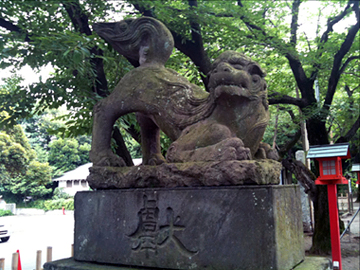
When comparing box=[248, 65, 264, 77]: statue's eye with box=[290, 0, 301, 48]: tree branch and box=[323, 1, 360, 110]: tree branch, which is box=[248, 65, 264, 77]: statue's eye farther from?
box=[290, 0, 301, 48]: tree branch

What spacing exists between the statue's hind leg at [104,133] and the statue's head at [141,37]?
0.54m

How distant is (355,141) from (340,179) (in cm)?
704

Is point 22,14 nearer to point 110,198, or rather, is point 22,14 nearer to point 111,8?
point 111,8

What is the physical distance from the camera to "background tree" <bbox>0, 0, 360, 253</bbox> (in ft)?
15.6

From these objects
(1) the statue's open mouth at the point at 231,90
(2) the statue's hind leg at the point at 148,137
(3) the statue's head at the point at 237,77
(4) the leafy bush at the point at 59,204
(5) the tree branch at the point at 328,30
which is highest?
(5) the tree branch at the point at 328,30

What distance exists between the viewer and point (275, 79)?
8.27m

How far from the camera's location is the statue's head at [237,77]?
2379 mm

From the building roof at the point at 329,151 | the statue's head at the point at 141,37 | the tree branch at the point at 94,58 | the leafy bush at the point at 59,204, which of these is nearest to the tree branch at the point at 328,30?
the building roof at the point at 329,151

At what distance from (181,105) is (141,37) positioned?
836 millimetres

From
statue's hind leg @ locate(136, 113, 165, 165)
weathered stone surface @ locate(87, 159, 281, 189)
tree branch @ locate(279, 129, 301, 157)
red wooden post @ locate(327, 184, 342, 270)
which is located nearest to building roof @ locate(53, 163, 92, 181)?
tree branch @ locate(279, 129, 301, 157)

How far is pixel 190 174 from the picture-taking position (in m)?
2.27

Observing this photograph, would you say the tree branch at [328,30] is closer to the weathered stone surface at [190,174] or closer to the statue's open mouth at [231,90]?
the statue's open mouth at [231,90]

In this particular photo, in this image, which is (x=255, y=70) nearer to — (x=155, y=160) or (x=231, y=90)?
(x=231, y=90)

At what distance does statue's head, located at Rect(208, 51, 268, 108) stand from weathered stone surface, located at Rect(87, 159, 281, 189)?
1.68ft
